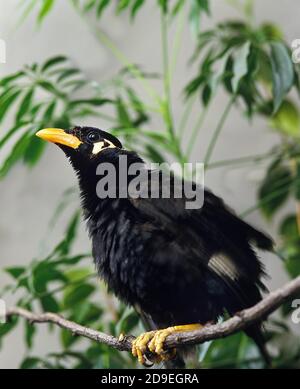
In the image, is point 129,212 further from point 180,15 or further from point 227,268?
point 180,15

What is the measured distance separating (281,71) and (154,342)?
20.3 inches

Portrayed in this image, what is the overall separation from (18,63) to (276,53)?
52 centimetres

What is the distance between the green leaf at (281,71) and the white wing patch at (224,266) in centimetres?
29

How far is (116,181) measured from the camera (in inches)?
37.8

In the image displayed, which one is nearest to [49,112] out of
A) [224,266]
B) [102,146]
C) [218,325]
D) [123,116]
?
[123,116]

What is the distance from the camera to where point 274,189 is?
51.6 inches

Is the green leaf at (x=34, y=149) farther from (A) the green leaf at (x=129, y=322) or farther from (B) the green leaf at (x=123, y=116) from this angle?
(A) the green leaf at (x=129, y=322)

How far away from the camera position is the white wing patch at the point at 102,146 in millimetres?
963

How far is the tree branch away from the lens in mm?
658

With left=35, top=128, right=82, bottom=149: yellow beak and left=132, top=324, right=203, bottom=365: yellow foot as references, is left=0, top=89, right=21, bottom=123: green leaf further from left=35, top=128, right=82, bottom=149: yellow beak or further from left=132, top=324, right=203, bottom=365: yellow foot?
left=132, top=324, right=203, bottom=365: yellow foot

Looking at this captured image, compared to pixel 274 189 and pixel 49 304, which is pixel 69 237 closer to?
pixel 49 304

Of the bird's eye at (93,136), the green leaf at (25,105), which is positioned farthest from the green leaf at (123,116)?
the bird's eye at (93,136)
